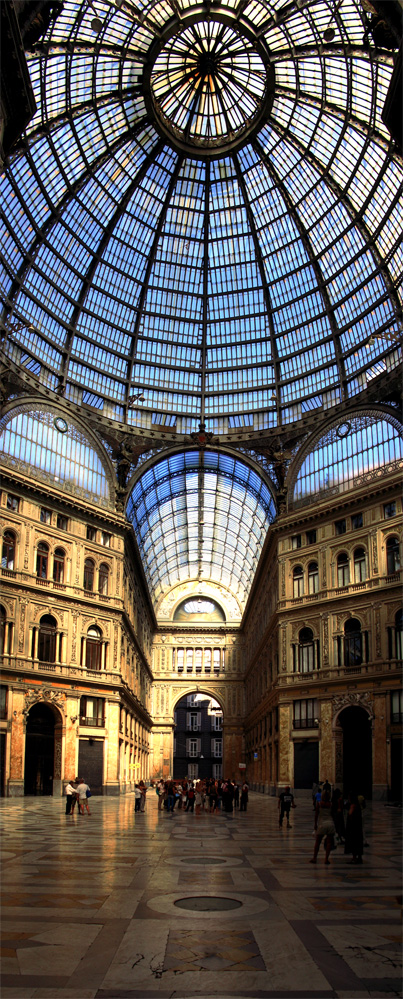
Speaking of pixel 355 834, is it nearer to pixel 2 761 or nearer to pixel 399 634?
pixel 399 634

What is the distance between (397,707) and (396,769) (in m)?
3.66

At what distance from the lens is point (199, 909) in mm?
12438

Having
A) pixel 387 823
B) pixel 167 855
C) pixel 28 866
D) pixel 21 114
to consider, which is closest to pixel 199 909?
pixel 28 866

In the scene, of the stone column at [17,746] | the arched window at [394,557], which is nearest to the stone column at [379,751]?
the arched window at [394,557]

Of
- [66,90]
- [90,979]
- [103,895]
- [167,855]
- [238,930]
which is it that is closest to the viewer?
[90,979]

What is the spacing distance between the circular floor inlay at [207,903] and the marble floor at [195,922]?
0.8 inches

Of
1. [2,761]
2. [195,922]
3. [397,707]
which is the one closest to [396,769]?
[397,707]

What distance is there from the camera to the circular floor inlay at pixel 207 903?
1253 cm

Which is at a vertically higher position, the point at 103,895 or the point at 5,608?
the point at 5,608

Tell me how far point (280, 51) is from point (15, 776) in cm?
4904

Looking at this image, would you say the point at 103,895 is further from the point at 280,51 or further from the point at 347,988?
the point at 280,51

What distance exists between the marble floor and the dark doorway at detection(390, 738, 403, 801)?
25.7 metres

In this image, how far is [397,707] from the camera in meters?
47.9

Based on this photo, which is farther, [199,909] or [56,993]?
[199,909]
